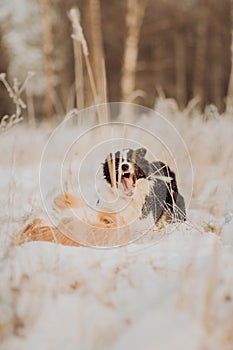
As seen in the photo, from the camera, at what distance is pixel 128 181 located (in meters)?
2.33

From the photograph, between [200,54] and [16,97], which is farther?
[200,54]

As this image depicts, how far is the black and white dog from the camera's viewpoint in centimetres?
225

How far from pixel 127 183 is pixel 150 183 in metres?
0.12

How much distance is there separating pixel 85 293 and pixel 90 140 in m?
2.58

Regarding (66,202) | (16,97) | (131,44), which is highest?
(131,44)

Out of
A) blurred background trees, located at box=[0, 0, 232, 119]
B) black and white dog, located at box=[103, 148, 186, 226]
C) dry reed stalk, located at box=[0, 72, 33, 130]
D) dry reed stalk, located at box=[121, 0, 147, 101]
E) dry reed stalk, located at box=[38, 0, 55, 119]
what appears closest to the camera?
dry reed stalk, located at box=[0, 72, 33, 130]

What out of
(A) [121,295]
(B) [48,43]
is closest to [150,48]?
(B) [48,43]

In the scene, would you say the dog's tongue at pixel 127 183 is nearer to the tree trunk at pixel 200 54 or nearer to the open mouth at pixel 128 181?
the open mouth at pixel 128 181

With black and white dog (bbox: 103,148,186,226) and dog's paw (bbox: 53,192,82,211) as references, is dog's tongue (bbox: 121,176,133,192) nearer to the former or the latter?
black and white dog (bbox: 103,148,186,226)

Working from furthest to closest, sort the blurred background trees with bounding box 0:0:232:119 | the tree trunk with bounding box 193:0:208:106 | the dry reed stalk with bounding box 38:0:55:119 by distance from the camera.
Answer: the tree trunk with bounding box 193:0:208:106 → the blurred background trees with bounding box 0:0:232:119 → the dry reed stalk with bounding box 38:0:55:119

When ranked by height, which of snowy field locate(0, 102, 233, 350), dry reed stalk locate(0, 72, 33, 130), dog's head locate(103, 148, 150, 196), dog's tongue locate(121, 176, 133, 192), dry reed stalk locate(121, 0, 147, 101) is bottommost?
snowy field locate(0, 102, 233, 350)

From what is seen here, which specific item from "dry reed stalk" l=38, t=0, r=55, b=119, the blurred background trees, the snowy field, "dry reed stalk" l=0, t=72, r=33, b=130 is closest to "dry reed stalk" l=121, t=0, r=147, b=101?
"dry reed stalk" l=38, t=0, r=55, b=119

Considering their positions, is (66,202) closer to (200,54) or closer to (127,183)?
(127,183)

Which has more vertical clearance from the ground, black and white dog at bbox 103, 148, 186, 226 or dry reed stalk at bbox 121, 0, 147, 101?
dry reed stalk at bbox 121, 0, 147, 101
